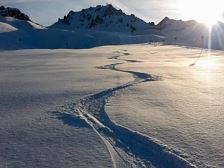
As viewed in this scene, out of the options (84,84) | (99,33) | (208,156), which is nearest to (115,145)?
(208,156)

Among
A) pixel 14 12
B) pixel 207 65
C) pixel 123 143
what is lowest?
pixel 123 143

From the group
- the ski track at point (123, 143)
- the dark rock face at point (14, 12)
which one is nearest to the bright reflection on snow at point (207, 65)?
the ski track at point (123, 143)

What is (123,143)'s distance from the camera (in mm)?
3863

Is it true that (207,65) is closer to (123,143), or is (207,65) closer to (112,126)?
(112,126)

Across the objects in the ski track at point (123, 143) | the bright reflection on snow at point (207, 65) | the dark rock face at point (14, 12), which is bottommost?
the ski track at point (123, 143)

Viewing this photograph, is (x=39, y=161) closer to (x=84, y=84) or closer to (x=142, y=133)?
(x=142, y=133)

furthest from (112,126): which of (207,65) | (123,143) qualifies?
(207,65)

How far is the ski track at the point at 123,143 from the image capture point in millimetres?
3334

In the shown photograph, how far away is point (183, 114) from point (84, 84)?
347 centimetres

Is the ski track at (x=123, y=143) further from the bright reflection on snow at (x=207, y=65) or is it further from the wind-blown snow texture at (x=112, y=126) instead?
the bright reflection on snow at (x=207, y=65)

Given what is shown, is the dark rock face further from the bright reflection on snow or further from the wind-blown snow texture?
the wind-blown snow texture

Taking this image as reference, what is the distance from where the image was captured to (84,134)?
4.16 meters

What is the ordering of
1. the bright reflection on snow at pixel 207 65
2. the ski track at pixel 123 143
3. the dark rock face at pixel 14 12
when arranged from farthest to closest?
1. the dark rock face at pixel 14 12
2. the bright reflection on snow at pixel 207 65
3. the ski track at pixel 123 143

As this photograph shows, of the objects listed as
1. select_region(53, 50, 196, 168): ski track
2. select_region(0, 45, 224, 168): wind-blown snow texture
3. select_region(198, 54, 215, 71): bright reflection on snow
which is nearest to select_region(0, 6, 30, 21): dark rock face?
select_region(198, 54, 215, 71): bright reflection on snow
